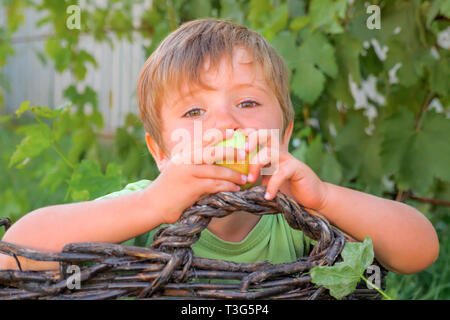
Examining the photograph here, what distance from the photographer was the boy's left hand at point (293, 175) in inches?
34.9

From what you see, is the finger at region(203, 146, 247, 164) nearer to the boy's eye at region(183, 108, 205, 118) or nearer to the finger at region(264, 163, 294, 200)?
the finger at region(264, 163, 294, 200)

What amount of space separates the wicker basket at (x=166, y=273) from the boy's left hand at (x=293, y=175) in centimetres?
8

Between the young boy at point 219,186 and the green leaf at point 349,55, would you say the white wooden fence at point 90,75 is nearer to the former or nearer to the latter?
the green leaf at point 349,55

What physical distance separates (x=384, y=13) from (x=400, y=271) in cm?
104

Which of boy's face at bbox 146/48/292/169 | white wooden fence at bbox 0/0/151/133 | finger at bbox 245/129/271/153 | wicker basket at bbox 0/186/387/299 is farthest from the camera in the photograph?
white wooden fence at bbox 0/0/151/133

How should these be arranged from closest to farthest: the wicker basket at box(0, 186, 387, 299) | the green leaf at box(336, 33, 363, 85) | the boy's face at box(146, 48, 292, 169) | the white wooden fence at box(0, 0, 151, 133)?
the wicker basket at box(0, 186, 387, 299), the boy's face at box(146, 48, 292, 169), the green leaf at box(336, 33, 363, 85), the white wooden fence at box(0, 0, 151, 133)

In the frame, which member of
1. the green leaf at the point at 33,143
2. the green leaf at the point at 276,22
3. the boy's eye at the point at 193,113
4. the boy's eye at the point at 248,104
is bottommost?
the green leaf at the point at 33,143

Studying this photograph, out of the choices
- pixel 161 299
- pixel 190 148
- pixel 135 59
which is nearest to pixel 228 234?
pixel 190 148

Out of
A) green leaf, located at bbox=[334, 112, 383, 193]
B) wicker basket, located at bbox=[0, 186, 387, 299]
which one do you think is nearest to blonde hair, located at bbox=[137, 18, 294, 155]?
wicker basket, located at bbox=[0, 186, 387, 299]

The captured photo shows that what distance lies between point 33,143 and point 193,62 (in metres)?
0.56

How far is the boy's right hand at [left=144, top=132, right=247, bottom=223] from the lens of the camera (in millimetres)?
874

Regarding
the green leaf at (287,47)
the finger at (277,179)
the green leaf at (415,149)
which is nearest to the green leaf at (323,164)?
the green leaf at (415,149)

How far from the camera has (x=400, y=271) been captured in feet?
3.27
